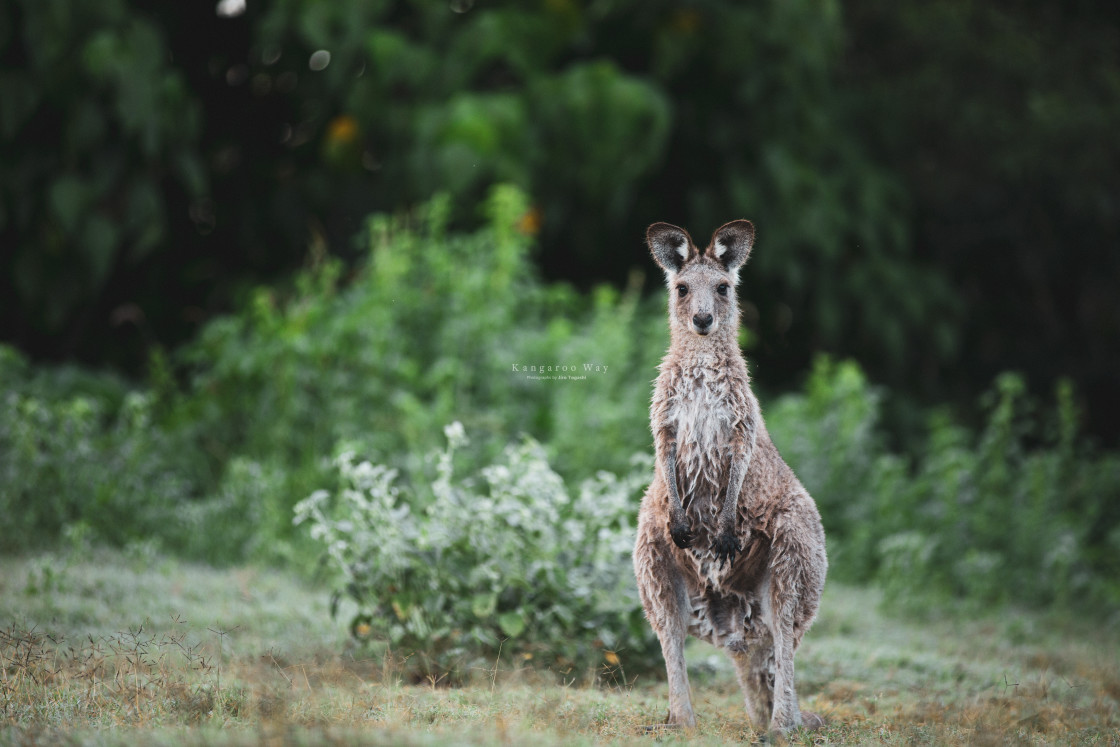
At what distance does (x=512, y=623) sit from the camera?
4.73m

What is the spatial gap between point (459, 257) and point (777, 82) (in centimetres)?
395

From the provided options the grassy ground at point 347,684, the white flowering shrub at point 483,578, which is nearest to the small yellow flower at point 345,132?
the grassy ground at point 347,684

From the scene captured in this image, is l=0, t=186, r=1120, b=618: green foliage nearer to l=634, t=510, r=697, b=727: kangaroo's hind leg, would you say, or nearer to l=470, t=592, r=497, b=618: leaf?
l=470, t=592, r=497, b=618: leaf

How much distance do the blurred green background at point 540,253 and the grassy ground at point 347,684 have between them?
66 centimetres

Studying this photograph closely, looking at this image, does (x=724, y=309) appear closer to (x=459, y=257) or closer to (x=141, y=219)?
(x=459, y=257)

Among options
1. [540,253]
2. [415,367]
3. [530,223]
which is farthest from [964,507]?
[540,253]

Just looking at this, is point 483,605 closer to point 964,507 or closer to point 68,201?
point 964,507

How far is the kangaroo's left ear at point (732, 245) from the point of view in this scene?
386 cm

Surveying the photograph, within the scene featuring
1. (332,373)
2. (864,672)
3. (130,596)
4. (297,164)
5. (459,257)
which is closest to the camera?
(864,672)

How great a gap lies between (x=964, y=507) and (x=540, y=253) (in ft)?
16.3

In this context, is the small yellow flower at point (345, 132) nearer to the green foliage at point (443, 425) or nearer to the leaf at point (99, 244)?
the green foliage at point (443, 425)

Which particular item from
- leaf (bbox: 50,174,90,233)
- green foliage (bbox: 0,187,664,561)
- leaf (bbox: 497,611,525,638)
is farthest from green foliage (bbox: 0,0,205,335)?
leaf (bbox: 497,611,525,638)

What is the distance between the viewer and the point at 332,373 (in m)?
7.91

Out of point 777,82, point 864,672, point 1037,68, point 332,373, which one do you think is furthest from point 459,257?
point 1037,68
